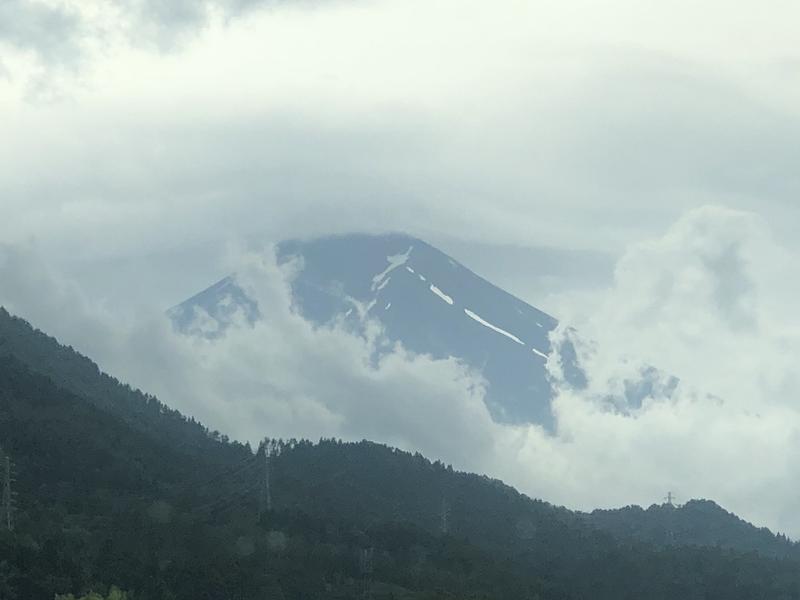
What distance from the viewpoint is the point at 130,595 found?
195 meters

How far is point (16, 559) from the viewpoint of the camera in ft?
630

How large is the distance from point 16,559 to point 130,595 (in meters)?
14.9

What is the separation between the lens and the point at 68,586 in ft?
621

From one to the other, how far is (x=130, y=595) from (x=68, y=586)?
8.98 meters

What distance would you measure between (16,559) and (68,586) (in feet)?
26.7
